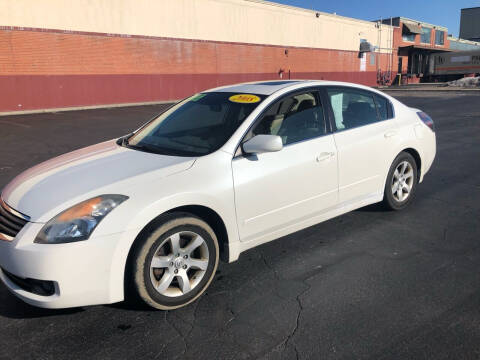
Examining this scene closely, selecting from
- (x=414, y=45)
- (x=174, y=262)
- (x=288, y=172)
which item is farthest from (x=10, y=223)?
(x=414, y=45)

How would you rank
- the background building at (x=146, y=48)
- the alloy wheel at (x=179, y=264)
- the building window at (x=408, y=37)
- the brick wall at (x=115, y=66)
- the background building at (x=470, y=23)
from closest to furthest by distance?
the alloy wheel at (x=179, y=264) → the brick wall at (x=115, y=66) → the background building at (x=146, y=48) → the building window at (x=408, y=37) → the background building at (x=470, y=23)

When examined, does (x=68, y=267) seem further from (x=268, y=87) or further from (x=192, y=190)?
(x=268, y=87)

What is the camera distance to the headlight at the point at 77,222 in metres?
2.57

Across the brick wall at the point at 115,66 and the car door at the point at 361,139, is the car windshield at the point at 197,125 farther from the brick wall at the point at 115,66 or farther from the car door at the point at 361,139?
the brick wall at the point at 115,66

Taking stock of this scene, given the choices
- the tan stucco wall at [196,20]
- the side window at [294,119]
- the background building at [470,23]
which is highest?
the background building at [470,23]

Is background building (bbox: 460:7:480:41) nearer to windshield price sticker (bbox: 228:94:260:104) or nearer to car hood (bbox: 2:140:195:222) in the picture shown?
windshield price sticker (bbox: 228:94:260:104)

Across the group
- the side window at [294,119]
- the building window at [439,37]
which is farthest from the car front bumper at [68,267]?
the building window at [439,37]

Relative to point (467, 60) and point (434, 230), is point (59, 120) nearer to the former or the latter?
point (434, 230)

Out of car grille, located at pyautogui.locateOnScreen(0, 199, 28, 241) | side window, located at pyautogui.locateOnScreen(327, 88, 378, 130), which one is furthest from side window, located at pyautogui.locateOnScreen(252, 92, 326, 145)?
car grille, located at pyautogui.locateOnScreen(0, 199, 28, 241)

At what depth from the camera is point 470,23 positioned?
76.3m

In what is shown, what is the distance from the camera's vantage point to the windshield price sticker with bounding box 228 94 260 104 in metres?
3.69

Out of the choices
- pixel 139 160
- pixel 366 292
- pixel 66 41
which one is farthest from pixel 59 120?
pixel 366 292

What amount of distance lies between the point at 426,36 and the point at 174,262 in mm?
56875

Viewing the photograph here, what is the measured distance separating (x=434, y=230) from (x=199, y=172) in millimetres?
2749
